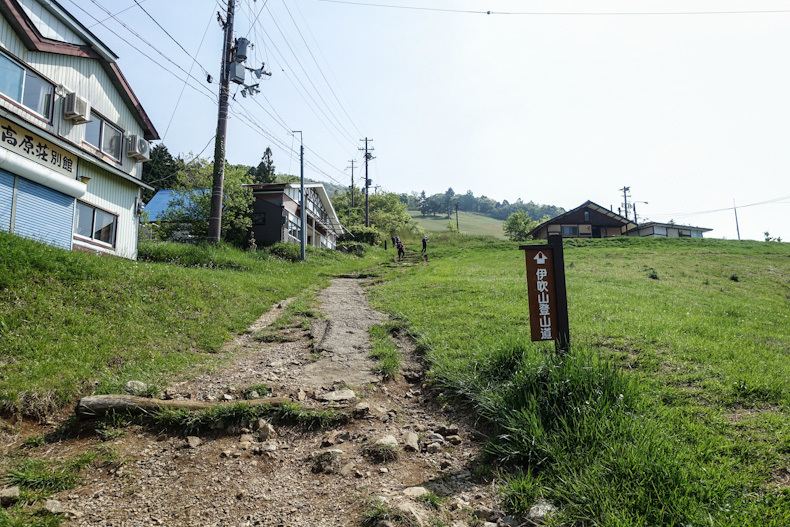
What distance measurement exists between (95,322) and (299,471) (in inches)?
202

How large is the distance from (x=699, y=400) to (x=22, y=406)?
7.68 meters

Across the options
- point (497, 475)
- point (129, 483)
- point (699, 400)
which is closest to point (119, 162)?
point (129, 483)

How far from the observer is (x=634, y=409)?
14.2 ft

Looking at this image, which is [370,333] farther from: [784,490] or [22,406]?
[784,490]

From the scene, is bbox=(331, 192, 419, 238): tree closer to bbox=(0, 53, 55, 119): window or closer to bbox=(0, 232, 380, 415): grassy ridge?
bbox=(0, 53, 55, 119): window

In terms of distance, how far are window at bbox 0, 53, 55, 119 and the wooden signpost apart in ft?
47.5

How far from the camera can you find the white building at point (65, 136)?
1164 centimetres

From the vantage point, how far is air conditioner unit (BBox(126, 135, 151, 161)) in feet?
55.5

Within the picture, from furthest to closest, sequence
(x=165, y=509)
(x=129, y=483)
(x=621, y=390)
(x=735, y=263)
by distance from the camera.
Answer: (x=735, y=263), (x=621, y=390), (x=129, y=483), (x=165, y=509)

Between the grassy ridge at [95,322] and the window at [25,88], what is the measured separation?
5947 millimetres

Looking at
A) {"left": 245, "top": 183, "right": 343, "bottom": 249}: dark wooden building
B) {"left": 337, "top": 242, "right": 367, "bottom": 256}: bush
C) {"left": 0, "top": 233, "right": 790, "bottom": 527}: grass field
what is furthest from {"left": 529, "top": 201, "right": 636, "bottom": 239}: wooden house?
{"left": 0, "top": 233, "right": 790, "bottom": 527}: grass field

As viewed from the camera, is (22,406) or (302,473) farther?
(22,406)

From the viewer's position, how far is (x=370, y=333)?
9047mm

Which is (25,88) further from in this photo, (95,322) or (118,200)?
(95,322)
